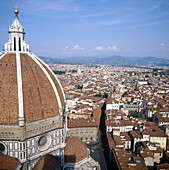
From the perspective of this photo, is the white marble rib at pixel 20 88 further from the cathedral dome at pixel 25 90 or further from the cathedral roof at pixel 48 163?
the cathedral roof at pixel 48 163

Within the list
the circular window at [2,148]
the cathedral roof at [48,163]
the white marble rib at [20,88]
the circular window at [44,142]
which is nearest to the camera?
the white marble rib at [20,88]

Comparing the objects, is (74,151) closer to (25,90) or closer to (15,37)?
(25,90)

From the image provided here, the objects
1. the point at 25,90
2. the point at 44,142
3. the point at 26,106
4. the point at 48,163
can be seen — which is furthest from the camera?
the point at 44,142

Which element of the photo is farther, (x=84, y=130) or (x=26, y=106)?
(x=84, y=130)

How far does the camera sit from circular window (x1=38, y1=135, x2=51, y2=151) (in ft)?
59.1

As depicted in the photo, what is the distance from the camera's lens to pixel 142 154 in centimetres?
2600

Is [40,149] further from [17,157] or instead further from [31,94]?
[31,94]

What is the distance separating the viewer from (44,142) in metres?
18.4

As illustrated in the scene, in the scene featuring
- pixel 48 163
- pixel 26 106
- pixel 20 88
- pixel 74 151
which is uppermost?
pixel 20 88

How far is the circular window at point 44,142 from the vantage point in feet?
59.1

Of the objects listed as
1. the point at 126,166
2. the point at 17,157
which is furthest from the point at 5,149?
the point at 126,166

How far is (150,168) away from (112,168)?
15.3 feet

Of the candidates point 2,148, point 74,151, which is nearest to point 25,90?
point 2,148

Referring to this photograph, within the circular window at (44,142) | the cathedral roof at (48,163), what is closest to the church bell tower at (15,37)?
the circular window at (44,142)
